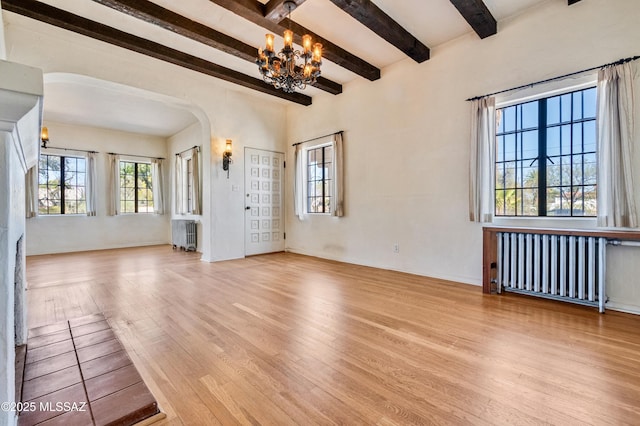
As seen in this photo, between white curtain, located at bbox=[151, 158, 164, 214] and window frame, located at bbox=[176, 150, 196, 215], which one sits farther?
white curtain, located at bbox=[151, 158, 164, 214]

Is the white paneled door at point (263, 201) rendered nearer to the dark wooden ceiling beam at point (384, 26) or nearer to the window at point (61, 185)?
the dark wooden ceiling beam at point (384, 26)

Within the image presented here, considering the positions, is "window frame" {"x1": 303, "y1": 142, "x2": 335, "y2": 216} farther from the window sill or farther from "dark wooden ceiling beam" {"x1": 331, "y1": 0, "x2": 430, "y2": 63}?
the window sill

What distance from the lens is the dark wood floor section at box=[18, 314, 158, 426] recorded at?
1.41 m

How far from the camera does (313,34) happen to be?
3924 millimetres

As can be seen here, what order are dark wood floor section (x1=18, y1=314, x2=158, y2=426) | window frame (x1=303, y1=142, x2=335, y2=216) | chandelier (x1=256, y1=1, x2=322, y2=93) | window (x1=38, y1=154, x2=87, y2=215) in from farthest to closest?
window (x1=38, y1=154, x2=87, y2=215)
window frame (x1=303, y1=142, x2=335, y2=216)
chandelier (x1=256, y1=1, x2=322, y2=93)
dark wood floor section (x1=18, y1=314, x2=158, y2=426)

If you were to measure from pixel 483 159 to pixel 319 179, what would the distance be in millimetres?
3252

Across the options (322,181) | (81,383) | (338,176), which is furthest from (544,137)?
(81,383)

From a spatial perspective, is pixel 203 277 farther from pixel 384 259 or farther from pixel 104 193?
pixel 104 193

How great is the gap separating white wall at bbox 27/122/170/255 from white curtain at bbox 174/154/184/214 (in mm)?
876

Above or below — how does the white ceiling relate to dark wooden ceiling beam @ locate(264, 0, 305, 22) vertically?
above

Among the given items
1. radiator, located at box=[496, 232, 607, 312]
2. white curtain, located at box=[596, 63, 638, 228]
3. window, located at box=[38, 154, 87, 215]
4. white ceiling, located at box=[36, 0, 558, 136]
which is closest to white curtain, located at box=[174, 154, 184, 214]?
window, located at box=[38, 154, 87, 215]

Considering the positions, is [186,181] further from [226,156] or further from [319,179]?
[319,179]

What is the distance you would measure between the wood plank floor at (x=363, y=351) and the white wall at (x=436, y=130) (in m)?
0.68

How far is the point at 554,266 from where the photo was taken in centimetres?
307
